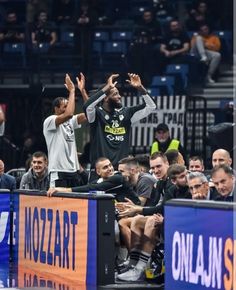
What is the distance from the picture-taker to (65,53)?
26969 millimetres

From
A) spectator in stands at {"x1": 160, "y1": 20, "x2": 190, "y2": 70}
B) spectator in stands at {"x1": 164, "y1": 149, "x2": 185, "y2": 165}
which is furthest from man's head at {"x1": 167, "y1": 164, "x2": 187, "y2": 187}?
spectator in stands at {"x1": 160, "y1": 20, "x2": 190, "y2": 70}

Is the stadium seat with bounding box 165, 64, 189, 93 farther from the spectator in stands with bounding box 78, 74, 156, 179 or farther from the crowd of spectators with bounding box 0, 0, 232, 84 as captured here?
the spectator in stands with bounding box 78, 74, 156, 179

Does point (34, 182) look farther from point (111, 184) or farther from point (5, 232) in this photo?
point (111, 184)

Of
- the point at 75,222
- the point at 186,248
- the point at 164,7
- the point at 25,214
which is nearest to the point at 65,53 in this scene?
the point at 164,7

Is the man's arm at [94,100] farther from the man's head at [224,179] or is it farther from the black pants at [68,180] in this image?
the man's head at [224,179]

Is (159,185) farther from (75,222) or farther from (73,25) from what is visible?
(73,25)

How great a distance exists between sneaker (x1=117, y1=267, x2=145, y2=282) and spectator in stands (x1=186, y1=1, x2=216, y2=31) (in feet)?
54.3

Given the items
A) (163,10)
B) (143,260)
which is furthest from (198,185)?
(163,10)

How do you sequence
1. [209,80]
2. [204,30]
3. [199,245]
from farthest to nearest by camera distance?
[204,30], [209,80], [199,245]

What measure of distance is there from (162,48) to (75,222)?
14.2 m

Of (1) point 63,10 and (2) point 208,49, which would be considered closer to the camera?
(2) point 208,49

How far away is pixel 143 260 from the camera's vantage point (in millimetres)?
13359

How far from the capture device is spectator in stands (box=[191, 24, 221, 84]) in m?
27.5

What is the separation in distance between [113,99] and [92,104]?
290mm
